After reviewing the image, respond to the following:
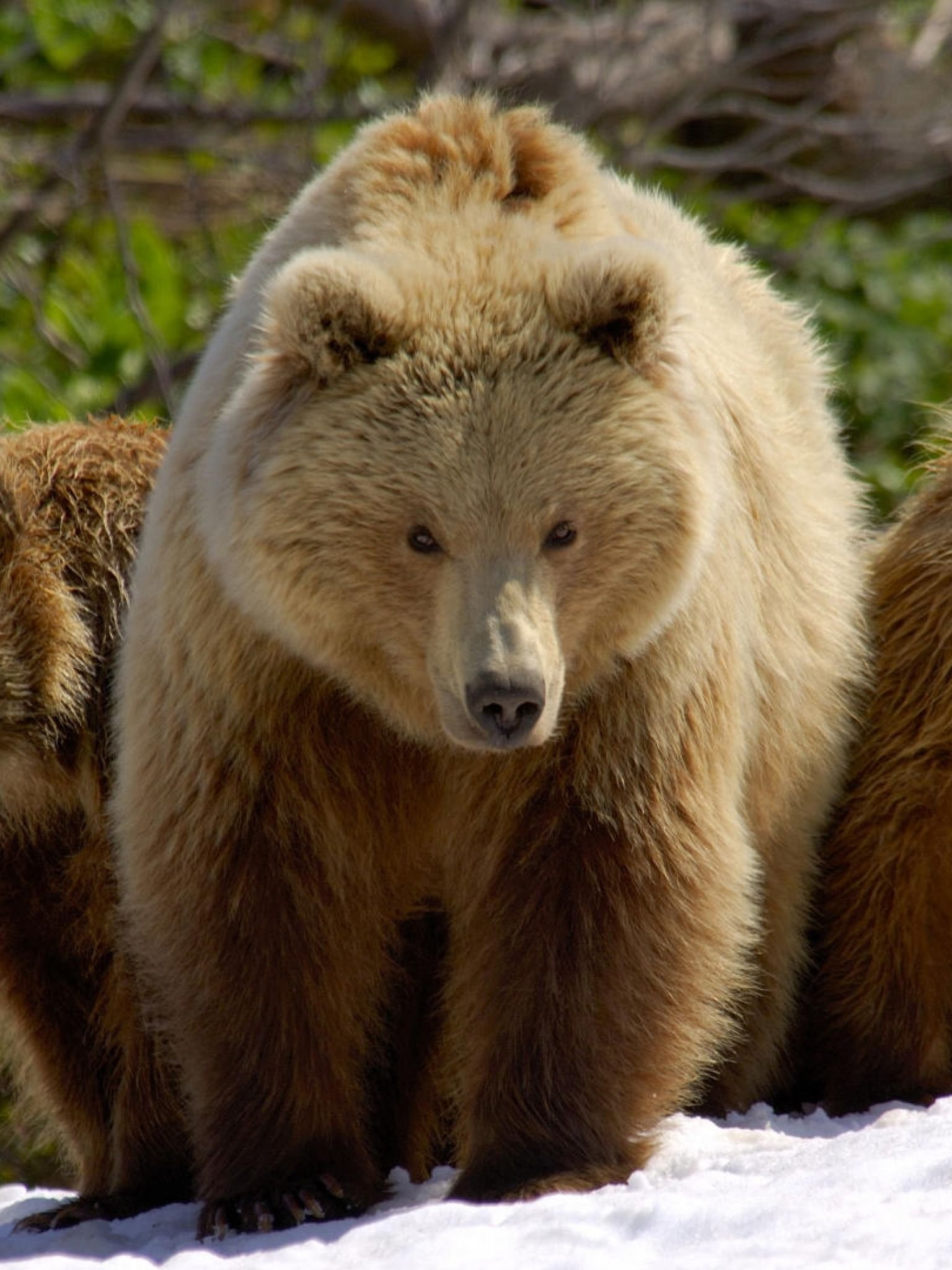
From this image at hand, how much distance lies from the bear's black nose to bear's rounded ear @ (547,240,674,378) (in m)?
0.86

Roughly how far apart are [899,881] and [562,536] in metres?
1.70

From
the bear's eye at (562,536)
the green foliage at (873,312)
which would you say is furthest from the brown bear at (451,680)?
the green foliage at (873,312)

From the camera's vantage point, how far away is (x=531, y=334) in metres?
4.38

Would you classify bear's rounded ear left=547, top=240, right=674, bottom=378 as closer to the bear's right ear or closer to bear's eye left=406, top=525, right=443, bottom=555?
bear's eye left=406, top=525, right=443, bottom=555

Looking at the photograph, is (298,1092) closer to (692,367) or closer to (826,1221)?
(826,1221)

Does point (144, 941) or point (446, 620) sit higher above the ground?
point (446, 620)

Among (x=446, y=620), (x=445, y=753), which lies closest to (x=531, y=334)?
(x=446, y=620)

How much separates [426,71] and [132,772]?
588 centimetres

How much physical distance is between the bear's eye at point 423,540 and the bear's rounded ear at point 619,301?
57cm

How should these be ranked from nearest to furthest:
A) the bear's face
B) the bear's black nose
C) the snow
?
1. the snow
2. the bear's black nose
3. the bear's face

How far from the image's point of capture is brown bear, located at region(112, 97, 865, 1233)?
4.29 m

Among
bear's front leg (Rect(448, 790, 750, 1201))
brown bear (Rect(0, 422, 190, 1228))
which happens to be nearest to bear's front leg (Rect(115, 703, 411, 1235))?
bear's front leg (Rect(448, 790, 750, 1201))

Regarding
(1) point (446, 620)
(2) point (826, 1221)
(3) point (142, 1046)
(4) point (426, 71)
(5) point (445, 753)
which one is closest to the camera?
(2) point (826, 1221)

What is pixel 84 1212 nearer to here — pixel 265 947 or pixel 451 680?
pixel 265 947
